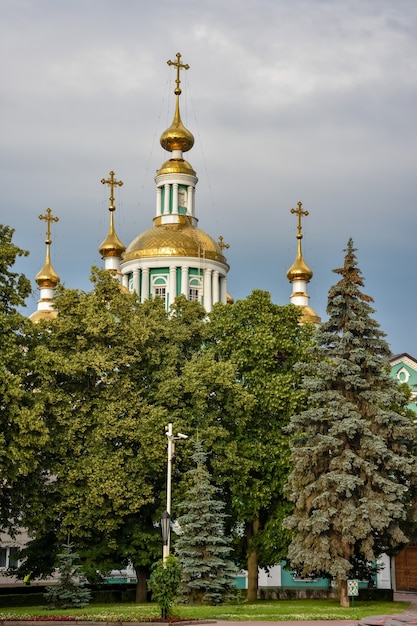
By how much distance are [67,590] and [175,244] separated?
29572 mm

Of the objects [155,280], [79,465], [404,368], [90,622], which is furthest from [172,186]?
[90,622]

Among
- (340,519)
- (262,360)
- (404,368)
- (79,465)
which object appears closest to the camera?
(340,519)

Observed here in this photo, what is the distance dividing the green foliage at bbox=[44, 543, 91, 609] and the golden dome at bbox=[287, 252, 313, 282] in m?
39.5

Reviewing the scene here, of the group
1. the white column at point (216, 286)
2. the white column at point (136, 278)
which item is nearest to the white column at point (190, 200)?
the white column at point (216, 286)

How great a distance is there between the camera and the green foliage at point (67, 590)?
88.5 ft

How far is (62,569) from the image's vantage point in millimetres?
27219

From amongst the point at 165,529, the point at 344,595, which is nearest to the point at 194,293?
the point at 344,595

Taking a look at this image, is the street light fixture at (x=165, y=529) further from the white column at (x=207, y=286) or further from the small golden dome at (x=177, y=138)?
the small golden dome at (x=177, y=138)

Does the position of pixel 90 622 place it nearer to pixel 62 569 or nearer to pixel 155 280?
pixel 62 569

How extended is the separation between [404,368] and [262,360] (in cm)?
1653

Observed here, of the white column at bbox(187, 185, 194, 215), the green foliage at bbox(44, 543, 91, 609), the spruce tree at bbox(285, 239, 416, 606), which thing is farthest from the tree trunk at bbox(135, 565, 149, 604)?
the white column at bbox(187, 185, 194, 215)

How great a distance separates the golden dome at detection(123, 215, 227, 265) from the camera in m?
54.2

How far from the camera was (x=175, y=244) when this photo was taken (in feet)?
178

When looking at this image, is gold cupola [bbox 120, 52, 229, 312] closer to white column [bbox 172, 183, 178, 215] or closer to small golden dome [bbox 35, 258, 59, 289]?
white column [bbox 172, 183, 178, 215]
